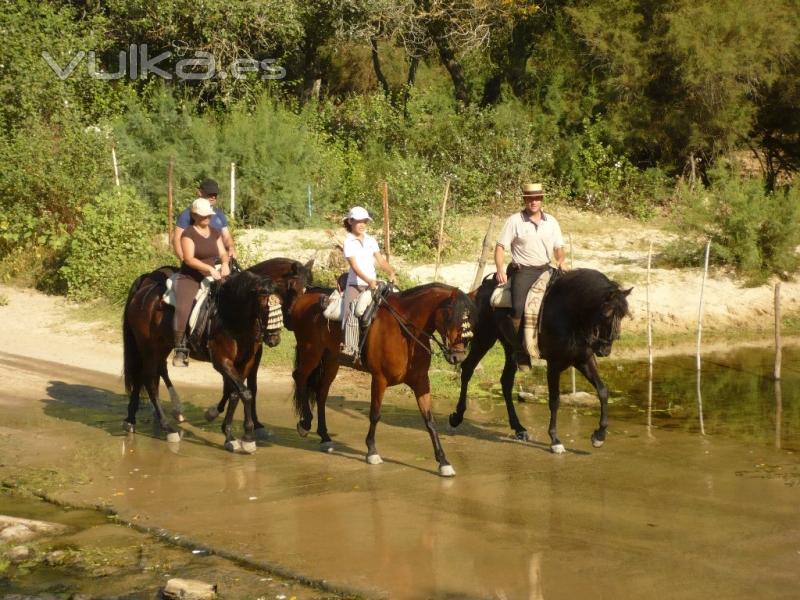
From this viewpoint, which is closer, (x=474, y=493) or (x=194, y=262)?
(x=474, y=493)

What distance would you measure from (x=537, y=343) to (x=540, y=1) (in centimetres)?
1864

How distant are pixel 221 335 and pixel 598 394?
3.71 meters

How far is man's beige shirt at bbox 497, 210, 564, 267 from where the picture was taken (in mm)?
10961

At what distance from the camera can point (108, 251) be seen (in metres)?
19.3

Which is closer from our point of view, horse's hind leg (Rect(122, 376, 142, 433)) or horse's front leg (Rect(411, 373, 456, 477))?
horse's front leg (Rect(411, 373, 456, 477))

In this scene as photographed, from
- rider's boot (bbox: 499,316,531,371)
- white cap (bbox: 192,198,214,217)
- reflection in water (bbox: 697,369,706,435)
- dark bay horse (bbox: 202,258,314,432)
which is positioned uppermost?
white cap (bbox: 192,198,214,217)

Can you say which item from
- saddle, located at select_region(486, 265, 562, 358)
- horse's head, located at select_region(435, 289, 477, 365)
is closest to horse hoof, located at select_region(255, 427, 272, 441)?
horse's head, located at select_region(435, 289, 477, 365)

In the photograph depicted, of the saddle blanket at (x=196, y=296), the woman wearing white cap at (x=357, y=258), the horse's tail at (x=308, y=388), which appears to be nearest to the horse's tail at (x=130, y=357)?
the saddle blanket at (x=196, y=296)

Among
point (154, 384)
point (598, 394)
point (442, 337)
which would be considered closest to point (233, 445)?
point (154, 384)

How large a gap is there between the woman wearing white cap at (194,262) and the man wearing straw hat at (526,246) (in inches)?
110

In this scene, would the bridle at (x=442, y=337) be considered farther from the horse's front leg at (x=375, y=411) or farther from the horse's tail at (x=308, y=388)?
the horse's tail at (x=308, y=388)

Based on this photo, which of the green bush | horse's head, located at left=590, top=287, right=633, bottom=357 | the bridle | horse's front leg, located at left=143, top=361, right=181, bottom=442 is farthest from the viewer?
the green bush

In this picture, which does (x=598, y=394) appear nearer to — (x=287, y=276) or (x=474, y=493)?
(x=474, y=493)

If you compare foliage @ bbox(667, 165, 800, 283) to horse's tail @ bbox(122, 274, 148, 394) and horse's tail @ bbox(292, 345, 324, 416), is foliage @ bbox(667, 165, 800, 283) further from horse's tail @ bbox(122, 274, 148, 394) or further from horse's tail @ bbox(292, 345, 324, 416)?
horse's tail @ bbox(122, 274, 148, 394)
